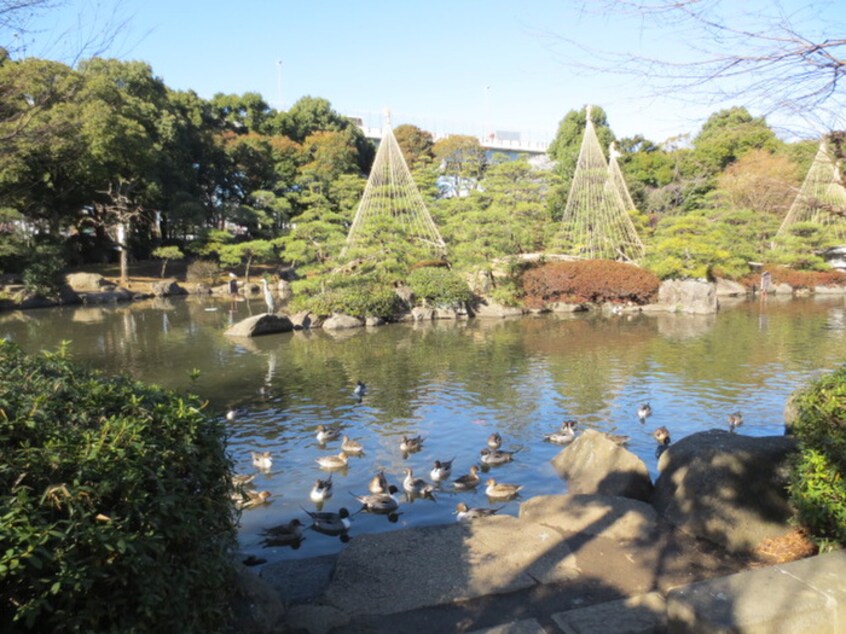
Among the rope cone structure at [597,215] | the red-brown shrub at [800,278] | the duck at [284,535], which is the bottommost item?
the duck at [284,535]

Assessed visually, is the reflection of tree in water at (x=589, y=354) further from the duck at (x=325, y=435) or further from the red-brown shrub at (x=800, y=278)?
the red-brown shrub at (x=800, y=278)

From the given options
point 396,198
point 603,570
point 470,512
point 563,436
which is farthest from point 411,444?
point 396,198

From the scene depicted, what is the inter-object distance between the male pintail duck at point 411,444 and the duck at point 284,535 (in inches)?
118

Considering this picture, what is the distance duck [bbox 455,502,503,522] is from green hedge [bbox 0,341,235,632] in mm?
3825

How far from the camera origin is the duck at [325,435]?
9.86 metres

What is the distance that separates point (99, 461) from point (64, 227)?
3778 centimetres

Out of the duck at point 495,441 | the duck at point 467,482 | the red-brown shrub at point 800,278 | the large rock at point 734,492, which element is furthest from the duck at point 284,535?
the red-brown shrub at point 800,278

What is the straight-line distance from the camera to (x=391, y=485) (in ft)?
26.7

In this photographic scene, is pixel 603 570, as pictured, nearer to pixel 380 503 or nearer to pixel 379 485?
pixel 380 503

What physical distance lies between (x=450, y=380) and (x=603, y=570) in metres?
9.00

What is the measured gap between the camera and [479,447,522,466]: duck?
895 centimetres

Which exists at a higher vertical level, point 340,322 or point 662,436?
point 340,322

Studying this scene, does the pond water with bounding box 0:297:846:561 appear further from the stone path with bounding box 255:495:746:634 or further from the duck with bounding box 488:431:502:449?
the stone path with bounding box 255:495:746:634

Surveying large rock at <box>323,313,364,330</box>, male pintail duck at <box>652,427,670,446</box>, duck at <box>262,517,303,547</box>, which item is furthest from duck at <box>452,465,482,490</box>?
large rock at <box>323,313,364,330</box>
